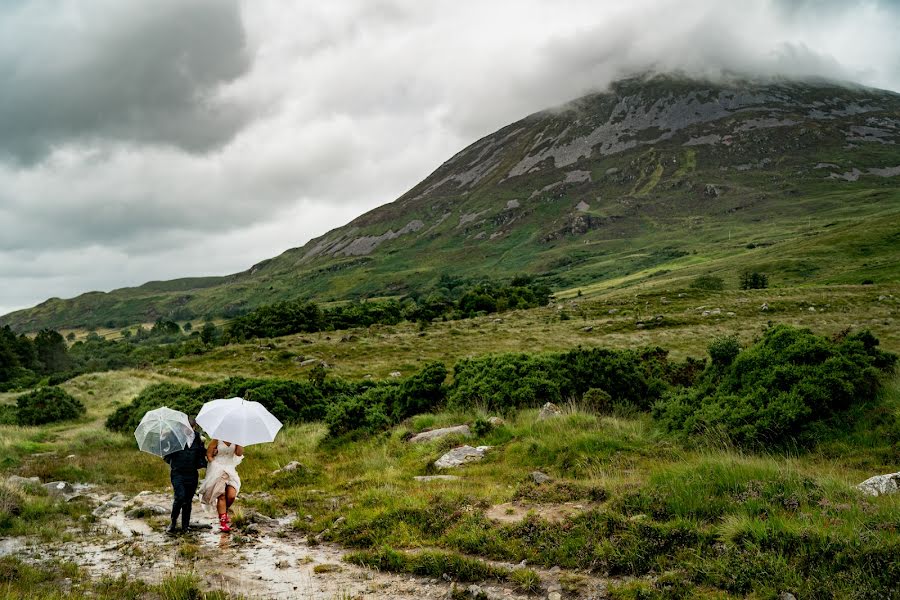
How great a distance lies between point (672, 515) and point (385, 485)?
6.14 metres

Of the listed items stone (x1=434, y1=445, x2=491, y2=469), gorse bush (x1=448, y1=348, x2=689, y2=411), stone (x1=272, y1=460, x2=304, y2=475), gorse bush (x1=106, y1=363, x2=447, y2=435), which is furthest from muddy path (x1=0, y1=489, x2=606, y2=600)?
gorse bush (x1=448, y1=348, x2=689, y2=411)

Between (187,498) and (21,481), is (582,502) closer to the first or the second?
(187,498)

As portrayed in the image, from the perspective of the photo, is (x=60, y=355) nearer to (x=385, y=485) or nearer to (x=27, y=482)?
(x=27, y=482)

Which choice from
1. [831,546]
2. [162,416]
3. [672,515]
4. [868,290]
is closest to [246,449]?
[162,416]

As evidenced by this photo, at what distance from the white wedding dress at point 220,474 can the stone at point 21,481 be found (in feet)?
21.7

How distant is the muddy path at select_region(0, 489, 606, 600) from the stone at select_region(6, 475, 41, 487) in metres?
3.68

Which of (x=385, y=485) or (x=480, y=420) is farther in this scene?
(x=480, y=420)

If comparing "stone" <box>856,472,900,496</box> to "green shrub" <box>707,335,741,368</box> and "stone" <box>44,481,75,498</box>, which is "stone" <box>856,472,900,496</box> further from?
"stone" <box>44,481,75,498</box>

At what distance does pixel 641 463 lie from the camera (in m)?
10.3

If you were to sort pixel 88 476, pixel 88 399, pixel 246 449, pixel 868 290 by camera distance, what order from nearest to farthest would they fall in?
pixel 88 476
pixel 246 449
pixel 88 399
pixel 868 290

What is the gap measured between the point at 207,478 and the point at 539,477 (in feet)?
22.5

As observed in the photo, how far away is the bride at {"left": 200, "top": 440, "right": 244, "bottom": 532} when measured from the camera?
10.2 meters

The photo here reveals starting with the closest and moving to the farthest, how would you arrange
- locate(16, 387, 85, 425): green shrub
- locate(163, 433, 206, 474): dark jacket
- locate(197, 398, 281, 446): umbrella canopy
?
locate(197, 398, 281, 446): umbrella canopy, locate(163, 433, 206, 474): dark jacket, locate(16, 387, 85, 425): green shrub

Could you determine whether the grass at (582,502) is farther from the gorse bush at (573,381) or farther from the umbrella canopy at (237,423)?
the umbrella canopy at (237,423)
